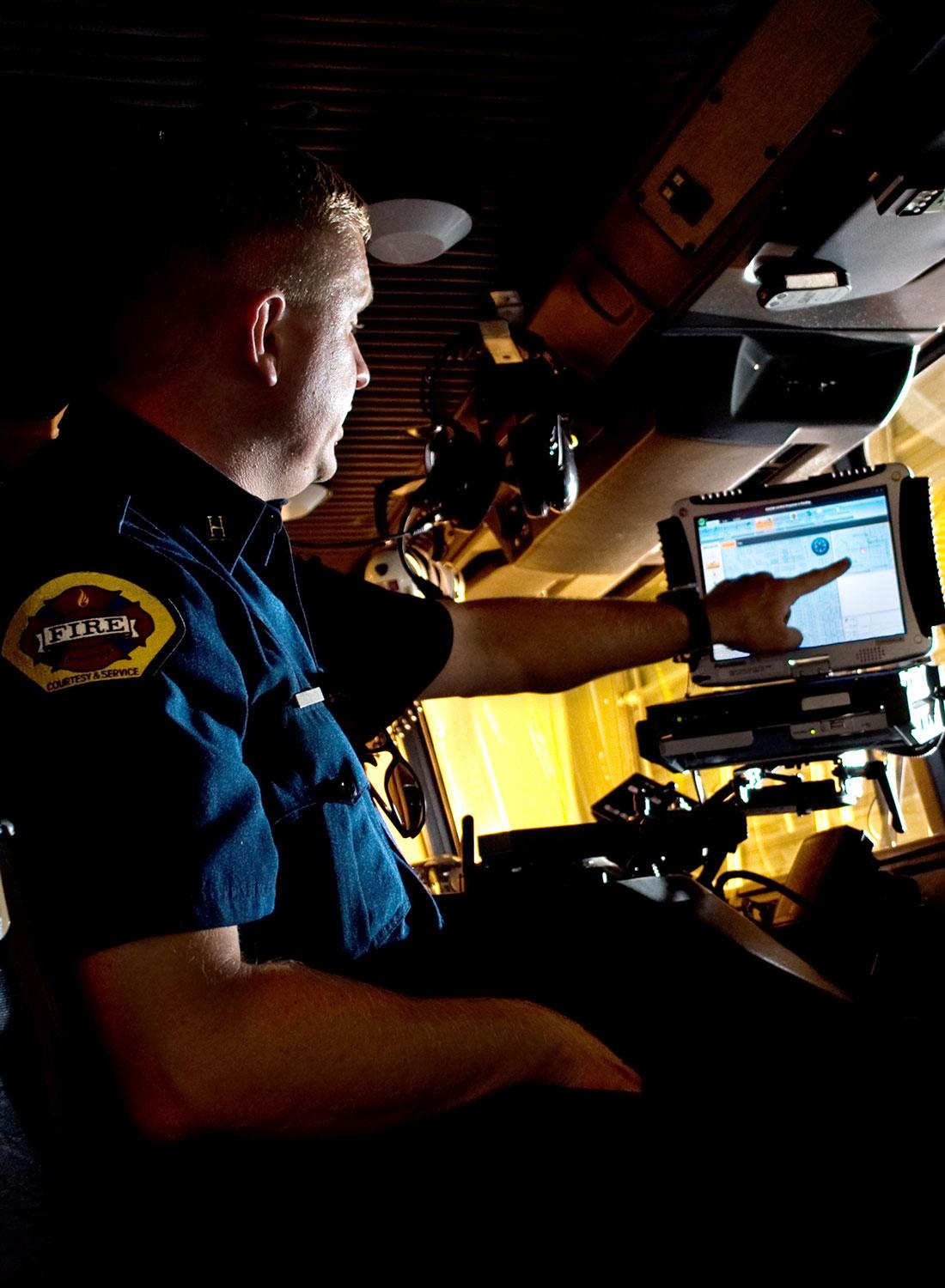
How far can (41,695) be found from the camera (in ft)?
2.78

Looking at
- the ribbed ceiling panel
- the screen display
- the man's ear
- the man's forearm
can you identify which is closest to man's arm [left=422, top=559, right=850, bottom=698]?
the man's forearm

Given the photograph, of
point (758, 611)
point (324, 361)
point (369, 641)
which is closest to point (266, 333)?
point (324, 361)

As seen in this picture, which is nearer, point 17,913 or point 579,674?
point 17,913

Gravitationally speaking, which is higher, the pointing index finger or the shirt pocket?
the pointing index finger

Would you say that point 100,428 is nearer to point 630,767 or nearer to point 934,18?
point 934,18

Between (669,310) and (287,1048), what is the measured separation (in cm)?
270

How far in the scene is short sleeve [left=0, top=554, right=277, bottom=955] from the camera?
0.80 m

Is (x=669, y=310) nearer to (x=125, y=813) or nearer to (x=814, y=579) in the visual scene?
(x=814, y=579)

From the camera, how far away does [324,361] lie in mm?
1345

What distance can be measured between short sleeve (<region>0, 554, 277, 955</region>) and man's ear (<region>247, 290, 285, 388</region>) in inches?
19.5

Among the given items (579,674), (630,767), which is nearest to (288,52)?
(579,674)

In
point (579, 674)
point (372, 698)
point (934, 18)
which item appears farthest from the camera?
point (934, 18)

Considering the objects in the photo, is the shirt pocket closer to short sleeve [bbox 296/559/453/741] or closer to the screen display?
short sleeve [bbox 296/559/453/741]

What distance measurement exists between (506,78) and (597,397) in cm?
118
